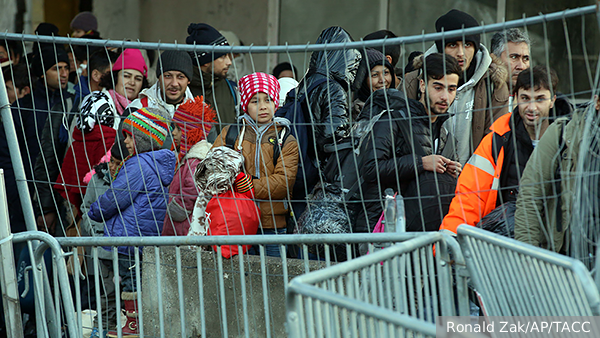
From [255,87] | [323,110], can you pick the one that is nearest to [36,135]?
[255,87]

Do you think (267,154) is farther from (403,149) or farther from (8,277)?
(8,277)

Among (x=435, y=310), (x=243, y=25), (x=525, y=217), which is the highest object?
(x=243, y=25)

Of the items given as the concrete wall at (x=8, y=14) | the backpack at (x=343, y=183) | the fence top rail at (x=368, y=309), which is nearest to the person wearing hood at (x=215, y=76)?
the backpack at (x=343, y=183)

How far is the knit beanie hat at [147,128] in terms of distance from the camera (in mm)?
5012

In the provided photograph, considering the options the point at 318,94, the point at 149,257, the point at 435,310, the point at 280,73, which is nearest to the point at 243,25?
the point at 280,73

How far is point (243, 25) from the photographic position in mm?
9477

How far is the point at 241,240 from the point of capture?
12.1ft

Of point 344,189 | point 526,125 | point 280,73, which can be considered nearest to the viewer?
point 526,125

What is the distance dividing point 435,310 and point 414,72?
265cm

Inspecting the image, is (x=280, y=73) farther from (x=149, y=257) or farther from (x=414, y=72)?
(x=149, y=257)

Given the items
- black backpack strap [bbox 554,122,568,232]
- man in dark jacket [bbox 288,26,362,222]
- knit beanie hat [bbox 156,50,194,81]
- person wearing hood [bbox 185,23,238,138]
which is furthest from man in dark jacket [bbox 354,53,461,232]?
person wearing hood [bbox 185,23,238,138]

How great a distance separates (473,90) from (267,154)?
1546mm

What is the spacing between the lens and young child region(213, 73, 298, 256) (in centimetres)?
470

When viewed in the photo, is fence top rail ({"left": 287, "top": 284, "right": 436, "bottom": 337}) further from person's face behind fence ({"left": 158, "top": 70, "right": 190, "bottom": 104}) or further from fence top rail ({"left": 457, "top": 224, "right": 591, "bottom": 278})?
person's face behind fence ({"left": 158, "top": 70, "right": 190, "bottom": 104})
